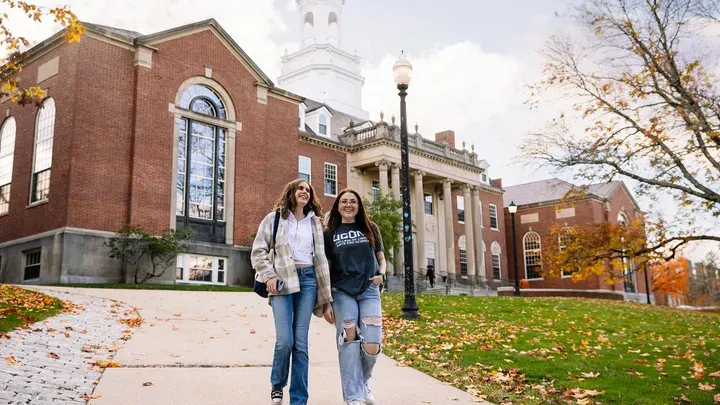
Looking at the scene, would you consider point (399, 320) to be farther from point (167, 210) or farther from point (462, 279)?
point (462, 279)

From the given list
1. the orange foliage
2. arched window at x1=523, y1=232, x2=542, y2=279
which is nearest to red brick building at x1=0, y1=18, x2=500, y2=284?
arched window at x1=523, y1=232, x2=542, y2=279

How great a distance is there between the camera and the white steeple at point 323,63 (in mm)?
57688

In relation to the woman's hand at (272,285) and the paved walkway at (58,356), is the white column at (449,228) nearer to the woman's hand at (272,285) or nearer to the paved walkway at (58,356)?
the paved walkway at (58,356)

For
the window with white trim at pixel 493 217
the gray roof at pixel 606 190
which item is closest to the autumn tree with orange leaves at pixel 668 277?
the gray roof at pixel 606 190

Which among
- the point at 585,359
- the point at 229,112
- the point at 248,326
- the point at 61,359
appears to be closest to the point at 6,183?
the point at 229,112

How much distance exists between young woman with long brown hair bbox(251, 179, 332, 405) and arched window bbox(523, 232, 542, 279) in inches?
2020

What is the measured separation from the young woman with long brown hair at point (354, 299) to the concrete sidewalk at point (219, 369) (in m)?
0.94

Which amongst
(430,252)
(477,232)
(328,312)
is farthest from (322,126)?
(328,312)

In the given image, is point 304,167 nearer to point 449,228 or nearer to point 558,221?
point 449,228

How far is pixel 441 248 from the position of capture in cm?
4547

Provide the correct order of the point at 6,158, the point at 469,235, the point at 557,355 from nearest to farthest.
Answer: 1. the point at 557,355
2. the point at 6,158
3. the point at 469,235

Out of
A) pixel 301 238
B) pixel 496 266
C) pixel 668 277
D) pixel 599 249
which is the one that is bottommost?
pixel 301 238

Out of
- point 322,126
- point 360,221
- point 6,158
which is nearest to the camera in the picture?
point 360,221

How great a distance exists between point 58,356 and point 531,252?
5091 centimetres
